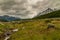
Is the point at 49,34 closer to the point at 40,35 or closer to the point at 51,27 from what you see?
the point at 40,35

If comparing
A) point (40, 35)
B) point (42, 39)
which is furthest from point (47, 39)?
point (40, 35)

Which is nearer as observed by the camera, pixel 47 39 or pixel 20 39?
pixel 47 39

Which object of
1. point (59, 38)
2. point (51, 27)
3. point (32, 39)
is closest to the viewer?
point (59, 38)

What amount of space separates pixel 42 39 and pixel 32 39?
9.83ft

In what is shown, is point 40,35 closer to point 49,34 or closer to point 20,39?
point 49,34

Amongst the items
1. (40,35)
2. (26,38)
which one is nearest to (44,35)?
(40,35)

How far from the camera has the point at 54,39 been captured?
42.2 meters

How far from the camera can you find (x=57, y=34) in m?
44.6

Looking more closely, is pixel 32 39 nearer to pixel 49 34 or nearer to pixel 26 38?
pixel 26 38

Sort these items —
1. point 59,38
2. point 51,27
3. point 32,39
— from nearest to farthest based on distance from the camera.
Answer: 1. point 59,38
2. point 32,39
3. point 51,27

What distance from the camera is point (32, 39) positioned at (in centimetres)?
4450

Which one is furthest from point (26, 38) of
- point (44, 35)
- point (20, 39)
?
point (44, 35)

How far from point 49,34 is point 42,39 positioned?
3.77 metres

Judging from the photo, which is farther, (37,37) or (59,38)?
(37,37)
